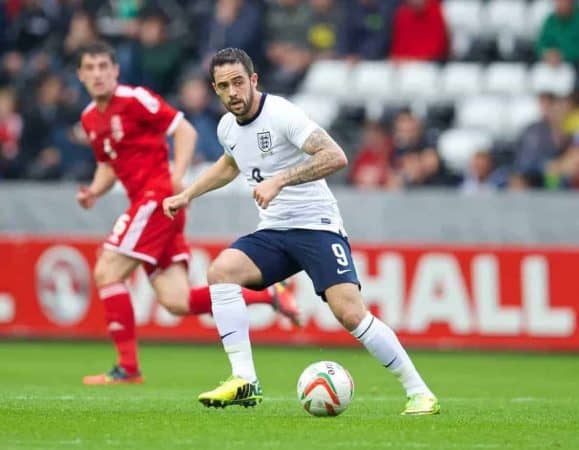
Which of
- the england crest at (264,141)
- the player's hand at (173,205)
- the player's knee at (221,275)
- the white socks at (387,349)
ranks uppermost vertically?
the england crest at (264,141)

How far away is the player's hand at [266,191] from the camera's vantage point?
8.05 metres

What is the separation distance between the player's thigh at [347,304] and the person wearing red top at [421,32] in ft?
36.4

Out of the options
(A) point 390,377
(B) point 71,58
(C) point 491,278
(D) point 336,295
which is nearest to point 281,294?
(A) point 390,377

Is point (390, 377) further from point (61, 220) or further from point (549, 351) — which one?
point (61, 220)

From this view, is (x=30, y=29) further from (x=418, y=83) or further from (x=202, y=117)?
(x=418, y=83)

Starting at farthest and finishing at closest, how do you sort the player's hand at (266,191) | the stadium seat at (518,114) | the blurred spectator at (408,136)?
the stadium seat at (518,114)
the blurred spectator at (408,136)
the player's hand at (266,191)

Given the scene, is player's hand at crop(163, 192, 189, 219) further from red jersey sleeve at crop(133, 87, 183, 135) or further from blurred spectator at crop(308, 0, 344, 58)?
blurred spectator at crop(308, 0, 344, 58)

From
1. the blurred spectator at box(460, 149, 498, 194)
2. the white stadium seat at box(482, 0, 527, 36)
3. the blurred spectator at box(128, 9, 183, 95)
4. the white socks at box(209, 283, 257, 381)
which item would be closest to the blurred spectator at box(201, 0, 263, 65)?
the blurred spectator at box(128, 9, 183, 95)

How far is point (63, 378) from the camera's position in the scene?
39.8 feet

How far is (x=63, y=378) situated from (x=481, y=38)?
32.1 feet

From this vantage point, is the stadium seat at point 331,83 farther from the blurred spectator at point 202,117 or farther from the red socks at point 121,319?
the red socks at point 121,319

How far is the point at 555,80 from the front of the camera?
18953 millimetres

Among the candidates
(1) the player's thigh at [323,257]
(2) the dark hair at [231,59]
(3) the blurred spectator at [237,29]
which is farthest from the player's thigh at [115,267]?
(3) the blurred spectator at [237,29]

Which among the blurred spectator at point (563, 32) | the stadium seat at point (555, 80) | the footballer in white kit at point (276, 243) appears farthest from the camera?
the blurred spectator at point (563, 32)
